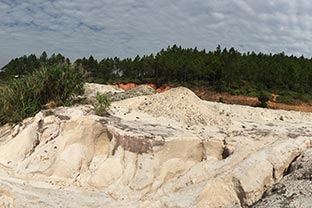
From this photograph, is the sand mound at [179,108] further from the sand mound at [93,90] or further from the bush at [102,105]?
the sand mound at [93,90]

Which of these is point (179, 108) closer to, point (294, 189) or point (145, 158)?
point (145, 158)

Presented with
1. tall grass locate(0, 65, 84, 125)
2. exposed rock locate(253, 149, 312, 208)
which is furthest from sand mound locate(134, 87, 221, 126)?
exposed rock locate(253, 149, 312, 208)

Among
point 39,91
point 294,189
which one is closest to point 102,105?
point 39,91

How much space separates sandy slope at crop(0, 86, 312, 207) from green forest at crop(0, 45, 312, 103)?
21294 mm

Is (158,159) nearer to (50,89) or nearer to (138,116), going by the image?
(138,116)

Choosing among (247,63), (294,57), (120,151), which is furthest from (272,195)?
(294,57)

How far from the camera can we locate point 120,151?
9203 millimetres

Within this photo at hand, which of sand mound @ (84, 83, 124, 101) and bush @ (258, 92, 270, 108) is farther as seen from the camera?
bush @ (258, 92, 270, 108)

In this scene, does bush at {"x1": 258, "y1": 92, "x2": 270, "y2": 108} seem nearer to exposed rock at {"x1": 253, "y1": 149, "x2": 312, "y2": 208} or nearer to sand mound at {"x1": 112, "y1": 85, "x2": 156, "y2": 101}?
sand mound at {"x1": 112, "y1": 85, "x2": 156, "y2": 101}

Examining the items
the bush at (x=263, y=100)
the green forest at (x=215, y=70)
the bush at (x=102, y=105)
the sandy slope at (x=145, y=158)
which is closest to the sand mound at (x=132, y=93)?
the bush at (x=102, y=105)

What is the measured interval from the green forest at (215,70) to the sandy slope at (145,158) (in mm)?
21294

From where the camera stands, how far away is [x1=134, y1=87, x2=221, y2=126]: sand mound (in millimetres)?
10555

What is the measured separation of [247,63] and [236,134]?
113 feet

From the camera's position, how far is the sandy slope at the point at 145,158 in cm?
777
